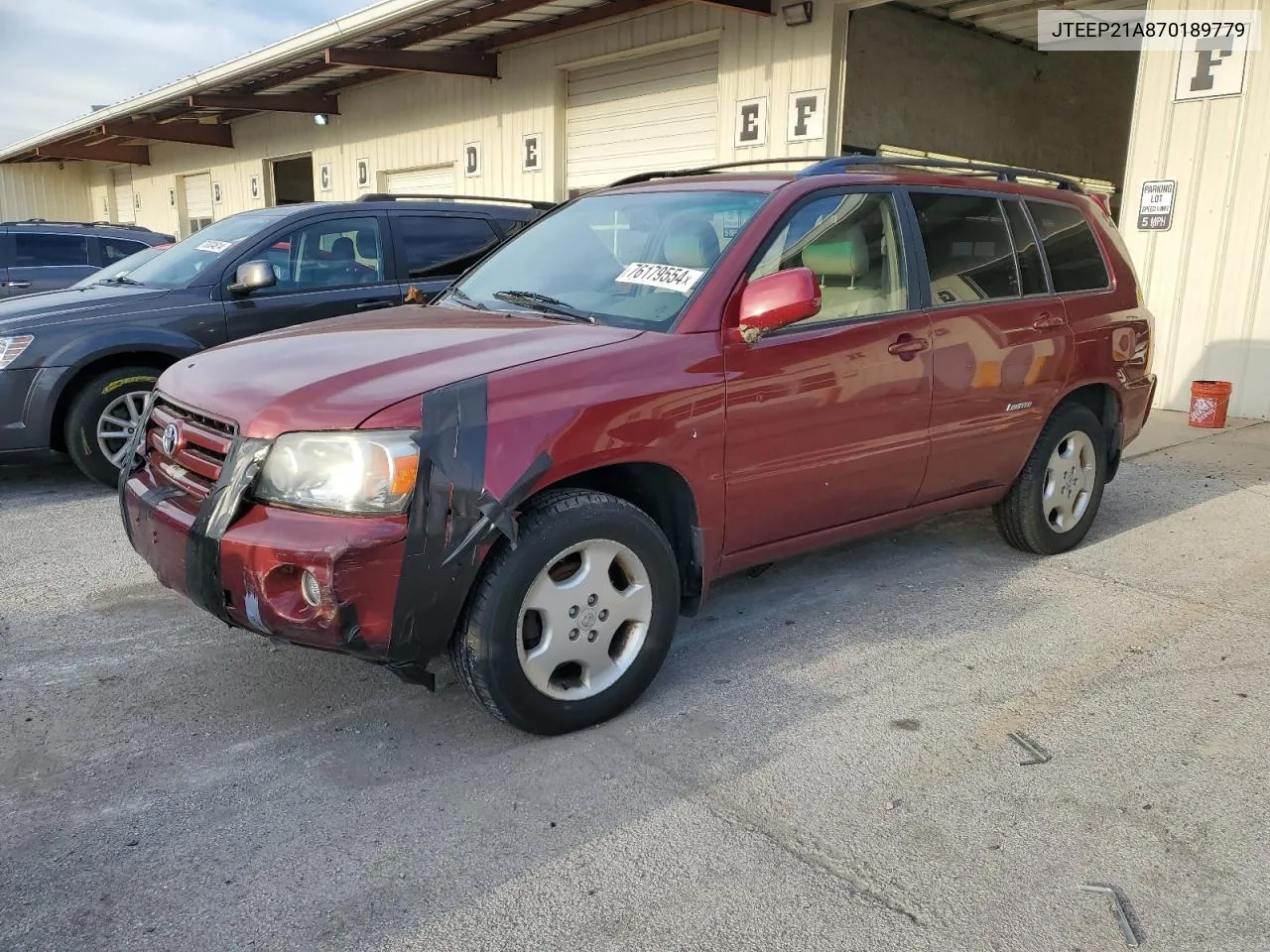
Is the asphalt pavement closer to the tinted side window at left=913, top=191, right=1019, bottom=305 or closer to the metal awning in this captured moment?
the tinted side window at left=913, top=191, right=1019, bottom=305

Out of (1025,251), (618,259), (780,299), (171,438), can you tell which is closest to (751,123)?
(1025,251)

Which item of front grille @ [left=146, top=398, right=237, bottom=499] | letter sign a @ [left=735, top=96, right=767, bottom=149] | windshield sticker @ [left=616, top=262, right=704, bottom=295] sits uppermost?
letter sign a @ [left=735, top=96, right=767, bottom=149]

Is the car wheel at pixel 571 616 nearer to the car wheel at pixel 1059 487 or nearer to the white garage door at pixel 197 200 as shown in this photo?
the car wheel at pixel 1059 487

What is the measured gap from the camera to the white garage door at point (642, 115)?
11.7m

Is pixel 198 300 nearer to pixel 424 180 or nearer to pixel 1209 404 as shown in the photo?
pixel 1209 404

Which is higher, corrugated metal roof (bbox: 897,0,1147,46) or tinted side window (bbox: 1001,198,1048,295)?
corrugated metal roof (bbox: 897,0,1147,46)

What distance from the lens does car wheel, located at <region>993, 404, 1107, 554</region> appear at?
4730 millimetres

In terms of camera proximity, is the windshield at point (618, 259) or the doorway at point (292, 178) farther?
the doorway at point (292, 178)

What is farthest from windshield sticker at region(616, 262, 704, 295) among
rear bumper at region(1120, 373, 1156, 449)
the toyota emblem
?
rear bumper at region(1120, 373, 1156, 449)

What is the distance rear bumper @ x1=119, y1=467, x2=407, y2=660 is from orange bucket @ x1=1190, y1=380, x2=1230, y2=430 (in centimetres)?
806

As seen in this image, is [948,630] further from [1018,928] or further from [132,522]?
[132,522]

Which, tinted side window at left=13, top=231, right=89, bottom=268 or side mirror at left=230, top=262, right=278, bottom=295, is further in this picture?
tinted side window at left=13, top=231, right=89, bottom=268

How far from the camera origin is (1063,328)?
4.62m

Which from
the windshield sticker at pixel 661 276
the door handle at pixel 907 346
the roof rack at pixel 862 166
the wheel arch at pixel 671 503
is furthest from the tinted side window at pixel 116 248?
the door handle at pixel 907 346
